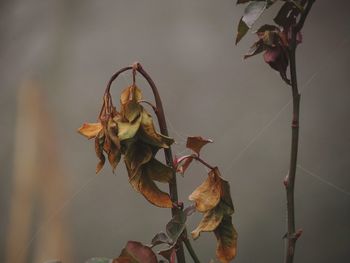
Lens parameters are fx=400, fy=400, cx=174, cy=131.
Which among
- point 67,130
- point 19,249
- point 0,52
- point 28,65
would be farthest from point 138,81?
point 19,249

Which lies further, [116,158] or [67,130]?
[67,130]

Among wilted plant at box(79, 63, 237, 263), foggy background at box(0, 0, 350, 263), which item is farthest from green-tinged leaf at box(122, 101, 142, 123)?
foggy background at box(0, 0, 350, 263)

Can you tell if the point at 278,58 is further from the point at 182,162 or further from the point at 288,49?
the point at 182,162

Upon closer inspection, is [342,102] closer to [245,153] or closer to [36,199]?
[245,153]

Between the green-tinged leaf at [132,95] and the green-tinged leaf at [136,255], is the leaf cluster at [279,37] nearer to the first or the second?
the green-tinged leaf at [132,95]

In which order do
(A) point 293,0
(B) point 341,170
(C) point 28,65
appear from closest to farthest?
(A) point 293,0
(B) point 341,170
(C) point 28,65

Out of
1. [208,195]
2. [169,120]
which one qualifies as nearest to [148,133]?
[208,195]
